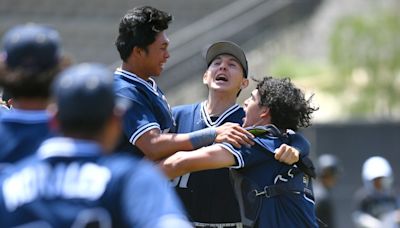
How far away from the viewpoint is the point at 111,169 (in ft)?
12.4

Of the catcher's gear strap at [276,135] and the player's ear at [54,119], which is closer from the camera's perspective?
the player's ear at [54,119]

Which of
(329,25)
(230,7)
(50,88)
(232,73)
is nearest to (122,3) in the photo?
(230,7)

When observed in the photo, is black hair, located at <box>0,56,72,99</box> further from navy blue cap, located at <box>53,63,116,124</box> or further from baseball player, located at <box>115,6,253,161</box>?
baseball player, located at <box>115,6,253,161</box>

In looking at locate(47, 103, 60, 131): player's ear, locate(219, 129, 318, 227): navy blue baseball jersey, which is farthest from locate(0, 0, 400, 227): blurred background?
locate(47, 103, 60, 131): player's ear

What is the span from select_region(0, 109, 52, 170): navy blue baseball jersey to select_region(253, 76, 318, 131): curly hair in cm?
236

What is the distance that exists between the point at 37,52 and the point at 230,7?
22.6 metres

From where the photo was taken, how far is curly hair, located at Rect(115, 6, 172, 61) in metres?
6.43

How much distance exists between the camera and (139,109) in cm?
624

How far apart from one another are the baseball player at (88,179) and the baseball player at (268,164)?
2.14 metres

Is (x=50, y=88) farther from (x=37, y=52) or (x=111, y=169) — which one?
(x=111, y=169)

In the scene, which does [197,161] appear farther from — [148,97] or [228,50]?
[228,50]

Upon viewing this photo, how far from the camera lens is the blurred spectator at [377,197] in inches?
598

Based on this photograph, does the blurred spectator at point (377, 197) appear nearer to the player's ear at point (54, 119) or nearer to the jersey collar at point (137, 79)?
the jersey collar at point (137, 79)

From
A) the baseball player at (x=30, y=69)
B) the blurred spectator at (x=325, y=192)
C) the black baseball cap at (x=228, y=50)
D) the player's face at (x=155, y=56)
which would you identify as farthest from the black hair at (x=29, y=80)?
the blurred spectator at (x=325, y=192)
